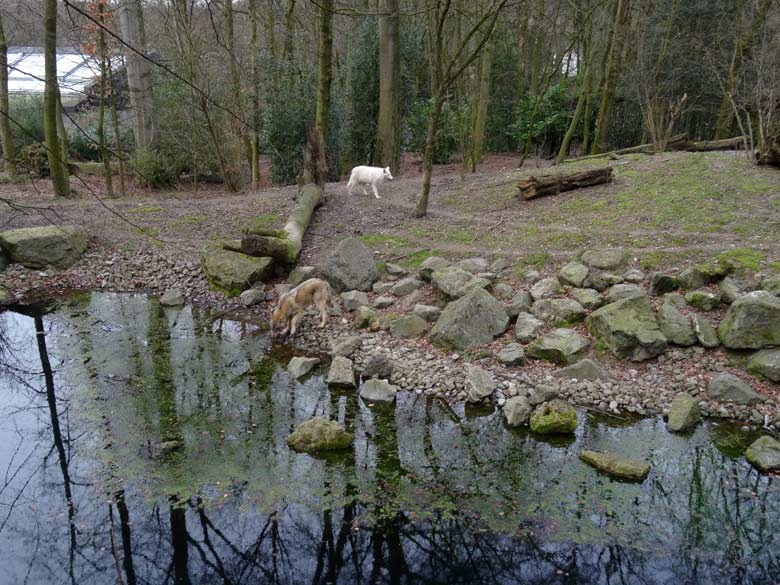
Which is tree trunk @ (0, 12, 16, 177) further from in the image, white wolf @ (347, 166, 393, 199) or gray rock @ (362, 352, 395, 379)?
gray rock @ (362, 352, 395, 379)

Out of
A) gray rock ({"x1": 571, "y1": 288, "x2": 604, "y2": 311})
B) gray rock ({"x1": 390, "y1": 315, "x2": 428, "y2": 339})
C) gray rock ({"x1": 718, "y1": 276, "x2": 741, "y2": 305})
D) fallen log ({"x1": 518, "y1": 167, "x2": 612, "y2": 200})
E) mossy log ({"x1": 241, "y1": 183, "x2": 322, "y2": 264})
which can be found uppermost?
fallen log ({"x1": 518, "y1": 167, "x2": 612, "y2": 200})

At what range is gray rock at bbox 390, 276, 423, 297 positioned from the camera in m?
10.5

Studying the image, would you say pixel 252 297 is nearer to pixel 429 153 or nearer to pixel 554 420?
pixel 429 153

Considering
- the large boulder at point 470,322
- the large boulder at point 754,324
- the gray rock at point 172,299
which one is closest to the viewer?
the large boulder at point 754,324

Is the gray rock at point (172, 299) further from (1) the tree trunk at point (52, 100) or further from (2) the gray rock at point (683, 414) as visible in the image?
(2) the gray rock at point (683, 414)

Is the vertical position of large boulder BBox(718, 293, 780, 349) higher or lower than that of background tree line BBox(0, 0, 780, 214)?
lower

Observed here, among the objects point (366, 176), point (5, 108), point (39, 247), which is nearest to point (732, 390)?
point (366, 176)

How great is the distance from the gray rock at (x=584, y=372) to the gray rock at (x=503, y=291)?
2033 millimetres

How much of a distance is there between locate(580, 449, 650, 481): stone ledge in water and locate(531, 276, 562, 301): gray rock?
3.44 metres

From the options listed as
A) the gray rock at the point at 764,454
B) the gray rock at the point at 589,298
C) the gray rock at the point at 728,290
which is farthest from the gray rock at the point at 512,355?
the gray rock at the point at 728,290

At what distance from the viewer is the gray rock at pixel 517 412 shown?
7.15 metres

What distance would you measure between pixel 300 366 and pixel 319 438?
1.95m

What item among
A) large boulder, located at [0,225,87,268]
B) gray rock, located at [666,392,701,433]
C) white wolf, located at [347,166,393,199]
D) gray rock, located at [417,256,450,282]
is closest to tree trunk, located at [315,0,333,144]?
white wolf, located at [347,166,393,199]

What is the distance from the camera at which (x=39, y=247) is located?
1198 centimetres
